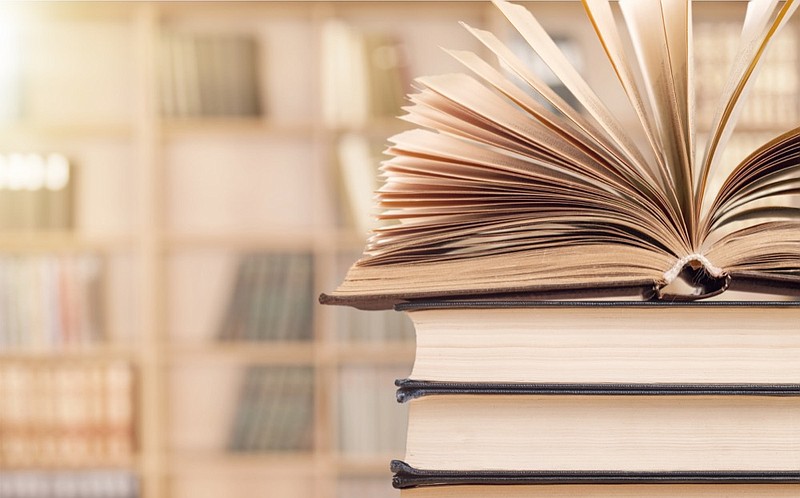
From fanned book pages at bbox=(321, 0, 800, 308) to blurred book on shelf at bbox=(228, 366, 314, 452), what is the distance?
83.3 inches

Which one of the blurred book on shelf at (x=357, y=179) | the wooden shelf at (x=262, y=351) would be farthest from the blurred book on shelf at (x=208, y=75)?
the wooden shelf at (x=262, y=351)

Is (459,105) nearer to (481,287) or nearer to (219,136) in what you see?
(481,287)

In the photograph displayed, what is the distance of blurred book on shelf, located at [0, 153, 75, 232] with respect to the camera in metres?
2.43

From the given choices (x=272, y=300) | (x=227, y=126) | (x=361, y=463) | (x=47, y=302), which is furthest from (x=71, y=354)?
(x=361, y=463)

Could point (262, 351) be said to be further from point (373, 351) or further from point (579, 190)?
point (579, 190)

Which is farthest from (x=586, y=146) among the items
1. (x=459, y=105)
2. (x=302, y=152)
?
(x=302, y=152)

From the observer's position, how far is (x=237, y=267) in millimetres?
2639

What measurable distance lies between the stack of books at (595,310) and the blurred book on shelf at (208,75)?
2190 mm

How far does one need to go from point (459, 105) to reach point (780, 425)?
215 mm

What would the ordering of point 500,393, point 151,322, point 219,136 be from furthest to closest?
point 219,136
point 151,322
point 500,393

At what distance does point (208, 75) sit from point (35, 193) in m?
0.65

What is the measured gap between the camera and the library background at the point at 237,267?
94.9 inches

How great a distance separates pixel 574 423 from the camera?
1.21 ft

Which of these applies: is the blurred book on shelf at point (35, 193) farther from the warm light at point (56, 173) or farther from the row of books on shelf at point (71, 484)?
the row of books on shelf at point (71, 484)
